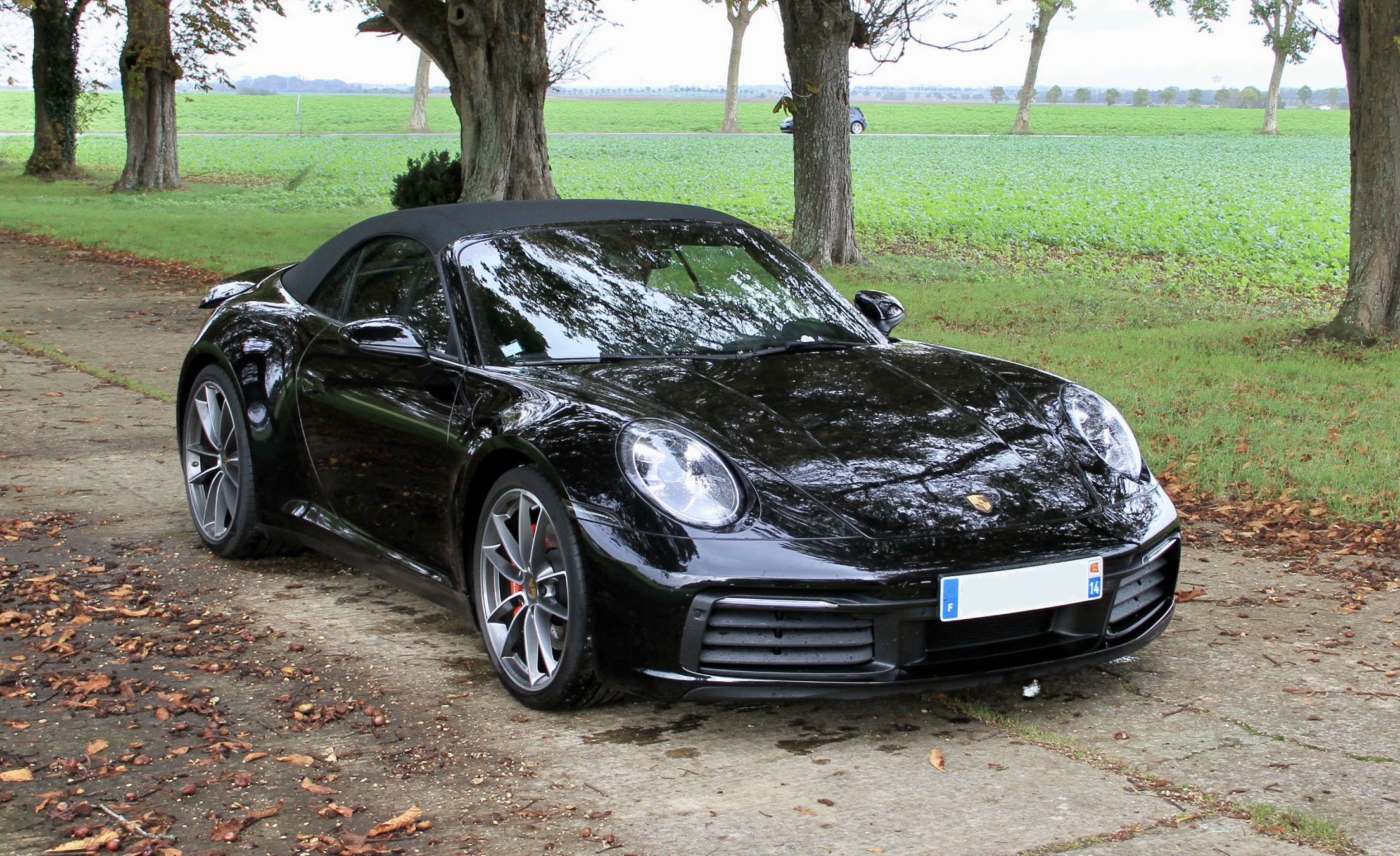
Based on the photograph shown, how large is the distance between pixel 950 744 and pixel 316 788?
1567 mm

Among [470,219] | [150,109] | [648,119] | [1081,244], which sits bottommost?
[1081,244]

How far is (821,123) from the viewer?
616 inches

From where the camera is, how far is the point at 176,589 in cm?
493

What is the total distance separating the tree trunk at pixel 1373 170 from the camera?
10203 mm

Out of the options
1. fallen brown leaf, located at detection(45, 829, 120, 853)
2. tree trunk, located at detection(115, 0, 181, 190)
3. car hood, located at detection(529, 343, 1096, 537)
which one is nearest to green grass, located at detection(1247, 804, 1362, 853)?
car hood, located at detection(529, 343, 1096, 537)

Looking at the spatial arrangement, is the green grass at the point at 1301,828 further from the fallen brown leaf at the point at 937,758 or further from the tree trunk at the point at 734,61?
the tree trunk at the point at 734,61

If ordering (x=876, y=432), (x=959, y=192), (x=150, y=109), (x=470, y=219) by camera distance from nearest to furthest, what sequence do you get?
(x=876, y=432) → (x=470, y=219) → (x=959, y=192) → (x=150, y=109)

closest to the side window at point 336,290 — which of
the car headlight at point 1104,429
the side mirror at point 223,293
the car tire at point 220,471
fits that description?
the car tire at point 220,471

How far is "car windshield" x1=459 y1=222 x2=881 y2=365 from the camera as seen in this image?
4355 millimetres

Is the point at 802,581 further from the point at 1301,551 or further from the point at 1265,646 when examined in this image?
the point at 1301,551

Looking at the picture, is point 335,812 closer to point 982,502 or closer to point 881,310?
point 982,502

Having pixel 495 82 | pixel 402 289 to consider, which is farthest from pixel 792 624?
pixel 495 82

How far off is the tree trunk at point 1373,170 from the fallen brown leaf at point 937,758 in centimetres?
838

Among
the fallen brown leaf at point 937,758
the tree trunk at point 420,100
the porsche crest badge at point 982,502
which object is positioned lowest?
the fallen brown leaf at point 937,758
